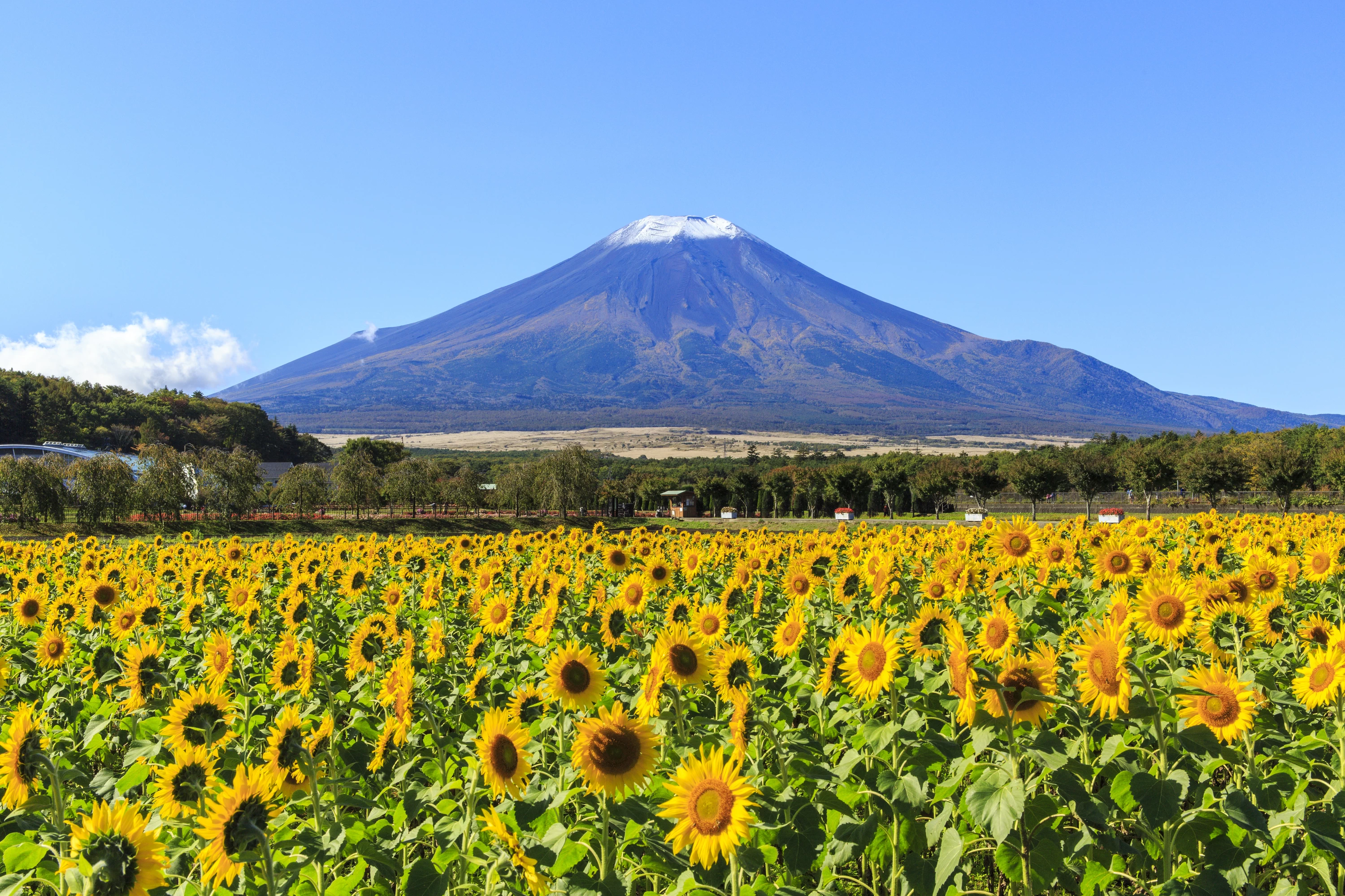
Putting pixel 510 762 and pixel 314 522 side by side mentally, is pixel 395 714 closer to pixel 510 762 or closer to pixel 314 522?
pixel 510 762

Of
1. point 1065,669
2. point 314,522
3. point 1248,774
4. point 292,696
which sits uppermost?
point 1065,669

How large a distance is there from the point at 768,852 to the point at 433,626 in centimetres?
282

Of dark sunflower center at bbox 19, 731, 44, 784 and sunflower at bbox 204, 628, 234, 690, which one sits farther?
sunflower at bbox 204, 628, 234, 690

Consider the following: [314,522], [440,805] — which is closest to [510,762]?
[440,805]

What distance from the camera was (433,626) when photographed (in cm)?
525

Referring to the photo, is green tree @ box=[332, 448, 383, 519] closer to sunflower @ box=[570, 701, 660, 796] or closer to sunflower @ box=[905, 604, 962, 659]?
sunflower @ box=[905, 604, 962, 659]

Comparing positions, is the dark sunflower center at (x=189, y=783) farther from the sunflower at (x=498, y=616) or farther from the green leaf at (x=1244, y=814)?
the green leaf at (x=1244, y=814)

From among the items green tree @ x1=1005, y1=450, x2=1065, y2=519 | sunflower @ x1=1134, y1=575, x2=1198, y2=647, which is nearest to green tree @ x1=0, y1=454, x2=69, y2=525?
sunflower @ x1=1134, y1=575, x2=1198, y2=647

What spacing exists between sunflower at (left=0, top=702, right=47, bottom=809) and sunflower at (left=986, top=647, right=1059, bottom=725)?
3.34 metres

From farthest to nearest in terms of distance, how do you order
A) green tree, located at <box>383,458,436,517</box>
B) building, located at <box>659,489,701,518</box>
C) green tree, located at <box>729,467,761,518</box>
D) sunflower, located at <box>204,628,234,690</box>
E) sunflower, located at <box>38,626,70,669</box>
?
1. green tree, located at <box>729,467,761,518</box>
2. building, located at <box>659,489,701,518</box>
3. green tree, located at <box>383,458,436,517</box>
4. sunflower, located at <box>38,626,70,669</box>
5. sunflower, located at <box>204,628,234,690</box>

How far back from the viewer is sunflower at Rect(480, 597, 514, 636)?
19.8ft

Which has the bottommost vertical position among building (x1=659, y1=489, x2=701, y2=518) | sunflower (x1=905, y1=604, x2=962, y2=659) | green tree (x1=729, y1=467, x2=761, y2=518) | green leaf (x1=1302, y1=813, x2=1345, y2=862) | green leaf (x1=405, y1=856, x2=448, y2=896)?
building (x1=659, y1=489, x2=701, y2=518)

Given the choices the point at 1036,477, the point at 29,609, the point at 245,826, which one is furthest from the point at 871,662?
the point at 1036,477

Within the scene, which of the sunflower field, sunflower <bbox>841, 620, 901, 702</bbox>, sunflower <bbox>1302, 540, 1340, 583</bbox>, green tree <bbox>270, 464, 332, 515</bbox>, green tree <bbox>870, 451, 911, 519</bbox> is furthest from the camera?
green tree <bbox>870, 451, 911, 519</bbox>
